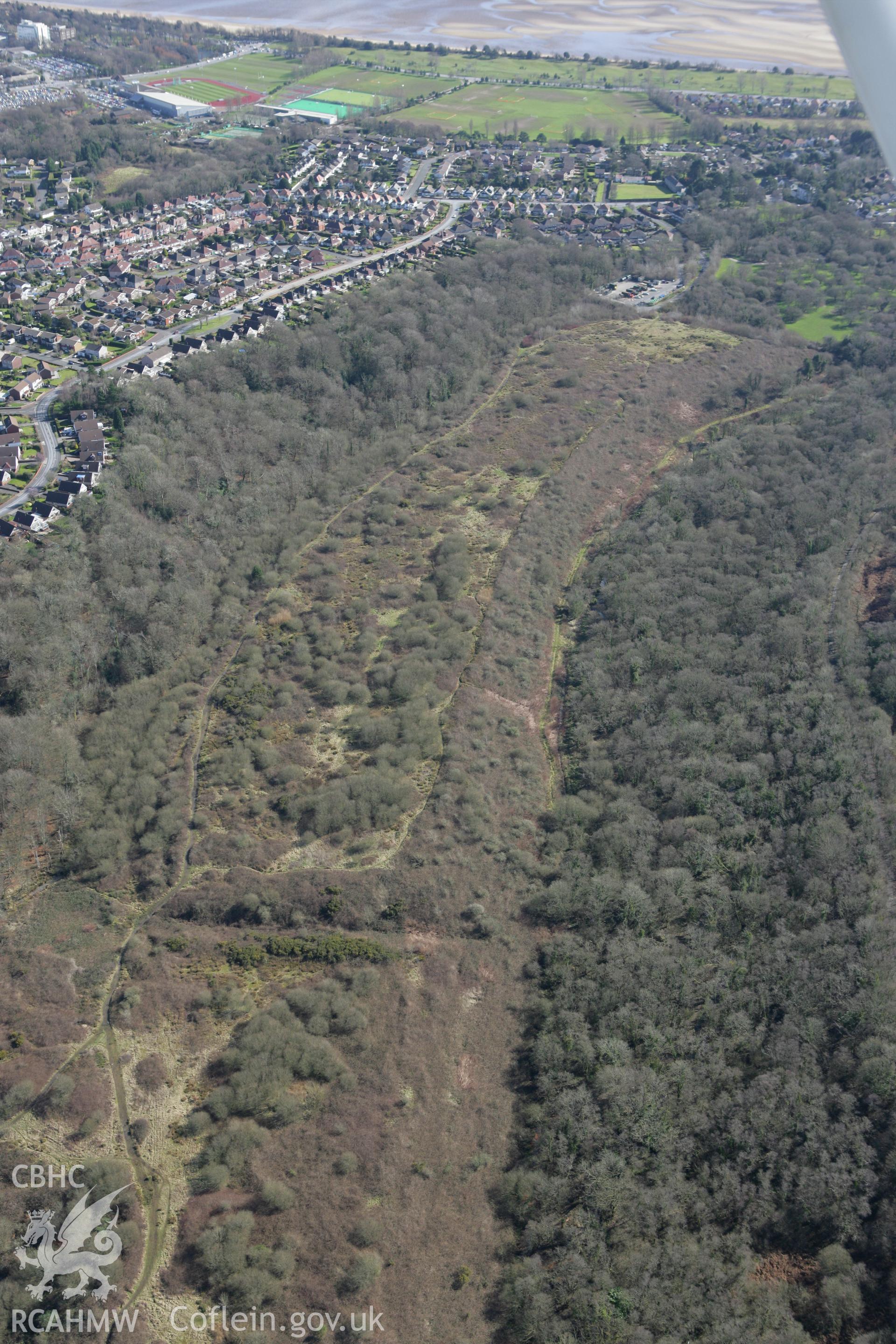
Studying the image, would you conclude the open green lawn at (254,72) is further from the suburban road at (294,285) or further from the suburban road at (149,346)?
the suburban road at (149,346)

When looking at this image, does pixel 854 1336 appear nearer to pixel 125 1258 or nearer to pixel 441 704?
pixel 125 1258

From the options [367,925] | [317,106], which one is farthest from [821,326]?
[317,106]

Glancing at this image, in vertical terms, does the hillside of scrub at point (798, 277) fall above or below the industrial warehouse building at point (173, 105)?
below

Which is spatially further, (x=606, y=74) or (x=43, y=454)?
(x=606, y=74)

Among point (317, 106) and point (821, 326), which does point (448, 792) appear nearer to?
point (821, 326)

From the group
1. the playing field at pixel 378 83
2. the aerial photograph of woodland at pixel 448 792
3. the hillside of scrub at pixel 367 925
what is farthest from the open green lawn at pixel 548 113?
the hillside of scrub at pixel 367 925

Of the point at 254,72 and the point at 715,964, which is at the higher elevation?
the point at 254,72
